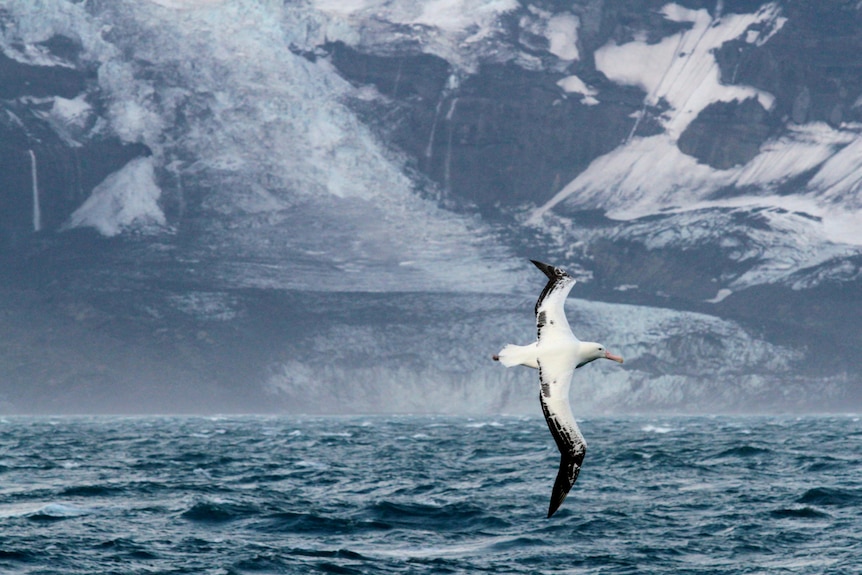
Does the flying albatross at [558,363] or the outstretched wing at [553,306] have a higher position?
the outstretched wing at [553,306]

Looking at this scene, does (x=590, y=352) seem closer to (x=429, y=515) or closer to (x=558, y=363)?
(x=558, y=363)

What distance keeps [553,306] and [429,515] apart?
65.9ft

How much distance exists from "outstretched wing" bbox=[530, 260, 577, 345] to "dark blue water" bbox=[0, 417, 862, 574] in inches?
440

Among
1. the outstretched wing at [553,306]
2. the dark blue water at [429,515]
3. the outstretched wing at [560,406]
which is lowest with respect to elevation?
the dark blue water at [429,515]

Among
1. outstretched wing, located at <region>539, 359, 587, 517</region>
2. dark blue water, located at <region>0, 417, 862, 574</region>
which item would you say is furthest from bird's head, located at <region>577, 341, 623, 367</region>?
dark blue water, located at <region>0, 417, 862, 574</region>

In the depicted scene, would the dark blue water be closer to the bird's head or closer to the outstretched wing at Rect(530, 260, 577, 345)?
the bird's head

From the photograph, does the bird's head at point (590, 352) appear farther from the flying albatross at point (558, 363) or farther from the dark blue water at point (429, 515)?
the dark blue water at point (429, 515)

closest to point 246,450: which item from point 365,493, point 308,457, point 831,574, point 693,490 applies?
point 308,457

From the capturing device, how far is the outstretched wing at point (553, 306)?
897 inches

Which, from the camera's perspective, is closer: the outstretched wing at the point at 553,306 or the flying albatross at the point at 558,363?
the flying albatross at the point at 558,363

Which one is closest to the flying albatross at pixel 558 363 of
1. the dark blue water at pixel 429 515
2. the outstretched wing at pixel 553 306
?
the outstretched wing at pixel 553 306

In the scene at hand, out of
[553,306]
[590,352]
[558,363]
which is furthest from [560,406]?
[553,306]

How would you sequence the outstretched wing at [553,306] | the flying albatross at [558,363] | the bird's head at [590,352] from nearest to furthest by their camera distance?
the flying albatross at [558,363] → the bird's head at [590,352] → the outstretched wing at [553,306]

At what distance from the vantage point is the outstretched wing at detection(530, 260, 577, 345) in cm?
2278
